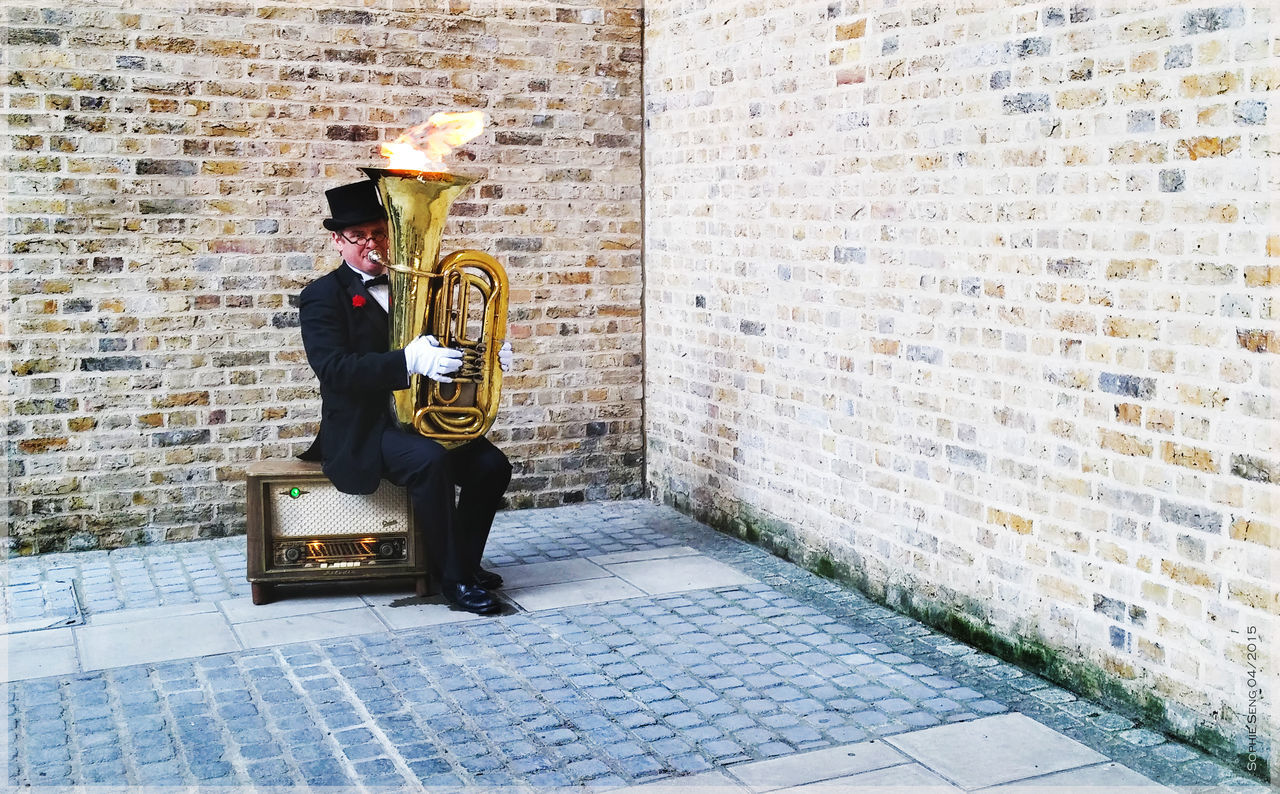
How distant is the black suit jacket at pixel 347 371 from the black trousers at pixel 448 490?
96mm

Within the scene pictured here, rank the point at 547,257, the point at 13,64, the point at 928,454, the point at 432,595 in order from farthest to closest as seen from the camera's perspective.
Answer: the point at 547,257 → the point at 13,64 → the point at 432,595 → the point at 928,454

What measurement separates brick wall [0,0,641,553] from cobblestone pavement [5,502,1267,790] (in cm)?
101

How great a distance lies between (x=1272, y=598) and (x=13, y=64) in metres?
5.68

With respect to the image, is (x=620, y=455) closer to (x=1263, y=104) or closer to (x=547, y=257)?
(x=547, y=257)

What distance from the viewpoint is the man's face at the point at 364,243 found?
541 cm

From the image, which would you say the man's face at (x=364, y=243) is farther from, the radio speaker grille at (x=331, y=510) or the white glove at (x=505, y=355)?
the radio speaker grille at (x=331, y=510)

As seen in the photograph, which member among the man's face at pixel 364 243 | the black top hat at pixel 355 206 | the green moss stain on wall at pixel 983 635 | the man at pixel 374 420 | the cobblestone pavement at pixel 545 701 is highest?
the black top hat at pixel 355 206

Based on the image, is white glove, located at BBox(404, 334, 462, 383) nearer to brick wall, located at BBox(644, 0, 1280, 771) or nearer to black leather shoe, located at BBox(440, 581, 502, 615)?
black leather shoe, located at BBox(440, 581, 502, 615)

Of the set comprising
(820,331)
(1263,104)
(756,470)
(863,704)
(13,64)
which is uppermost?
(13,64)

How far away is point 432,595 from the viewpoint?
5.62 metres

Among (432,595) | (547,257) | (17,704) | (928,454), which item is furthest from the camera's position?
(547,257)

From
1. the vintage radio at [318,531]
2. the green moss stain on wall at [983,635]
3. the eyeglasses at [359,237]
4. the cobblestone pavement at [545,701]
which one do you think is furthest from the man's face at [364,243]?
the green moss stain on wall at [983,635]

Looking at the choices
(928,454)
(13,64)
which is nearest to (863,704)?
(928,454)

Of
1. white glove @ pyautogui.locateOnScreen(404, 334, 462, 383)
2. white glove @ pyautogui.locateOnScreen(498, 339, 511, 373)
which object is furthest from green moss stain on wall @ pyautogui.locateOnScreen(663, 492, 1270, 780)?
white glove @ pyautogui.locateOnScreen(404, 334, 462, 383)
